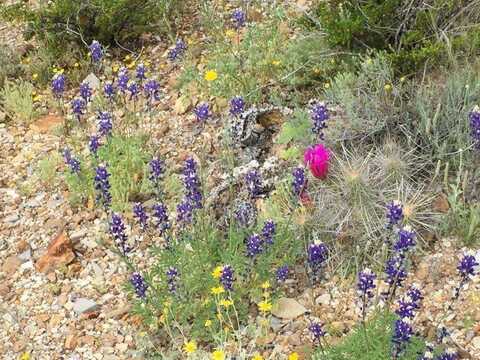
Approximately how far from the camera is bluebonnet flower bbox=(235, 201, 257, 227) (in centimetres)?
384

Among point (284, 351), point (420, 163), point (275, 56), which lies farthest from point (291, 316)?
point (275, 56)

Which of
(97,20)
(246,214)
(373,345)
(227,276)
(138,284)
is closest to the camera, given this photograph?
(373,345)

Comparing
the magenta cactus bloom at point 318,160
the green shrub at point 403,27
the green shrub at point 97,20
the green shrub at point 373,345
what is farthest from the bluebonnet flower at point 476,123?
the green shrub at point 97,20

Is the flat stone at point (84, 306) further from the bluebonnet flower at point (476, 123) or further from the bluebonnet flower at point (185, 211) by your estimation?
the bluebonnet flower at point (476, 123)

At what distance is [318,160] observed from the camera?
4031 millimetres

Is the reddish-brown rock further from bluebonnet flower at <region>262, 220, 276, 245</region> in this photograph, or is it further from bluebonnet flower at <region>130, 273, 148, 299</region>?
bluebonnet flower at <region>262, 220, 276, 245</region>

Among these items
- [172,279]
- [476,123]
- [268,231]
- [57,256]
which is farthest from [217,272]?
[476,123]

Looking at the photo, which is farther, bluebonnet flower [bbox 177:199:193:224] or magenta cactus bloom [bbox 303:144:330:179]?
magenta cactus bloom [bbox 303:144:330:179]

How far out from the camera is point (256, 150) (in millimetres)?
4707

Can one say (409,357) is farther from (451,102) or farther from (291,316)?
(451,102)

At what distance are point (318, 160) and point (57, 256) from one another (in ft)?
5.57

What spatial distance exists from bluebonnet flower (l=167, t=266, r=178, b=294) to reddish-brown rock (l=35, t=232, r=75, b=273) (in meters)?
1.00

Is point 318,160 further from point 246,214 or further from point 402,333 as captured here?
point 402,333

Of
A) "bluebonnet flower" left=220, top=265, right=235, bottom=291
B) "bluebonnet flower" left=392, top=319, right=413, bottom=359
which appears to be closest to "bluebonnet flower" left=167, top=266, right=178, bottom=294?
"bluebonnet flower" left=220, top=265, right=235, bottom=291
